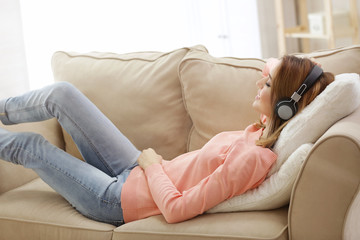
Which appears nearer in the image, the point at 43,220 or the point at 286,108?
the point at 286,108

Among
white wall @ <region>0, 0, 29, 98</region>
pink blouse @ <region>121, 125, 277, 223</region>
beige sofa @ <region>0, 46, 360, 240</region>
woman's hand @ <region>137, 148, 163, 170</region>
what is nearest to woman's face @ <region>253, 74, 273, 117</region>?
pink blouse @ <region>121, 125, 277, 223</region>

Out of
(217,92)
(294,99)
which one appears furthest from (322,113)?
(217,92)

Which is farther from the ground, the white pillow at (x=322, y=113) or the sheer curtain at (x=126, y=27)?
the sheer curtain at (x=126, y=27)

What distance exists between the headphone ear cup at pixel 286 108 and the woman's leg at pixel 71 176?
622mm

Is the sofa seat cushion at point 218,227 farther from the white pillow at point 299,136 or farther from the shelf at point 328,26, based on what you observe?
the shelf at point 328,26

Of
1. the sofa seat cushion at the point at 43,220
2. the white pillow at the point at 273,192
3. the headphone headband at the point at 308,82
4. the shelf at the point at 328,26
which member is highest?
the shelf at the point at 328,26

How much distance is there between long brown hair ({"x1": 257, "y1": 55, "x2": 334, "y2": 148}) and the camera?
154cm

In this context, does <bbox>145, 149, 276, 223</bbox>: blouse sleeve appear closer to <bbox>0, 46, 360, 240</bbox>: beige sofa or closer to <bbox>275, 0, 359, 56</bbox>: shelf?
<bbox>0, 46, 360, 240</bbox>: beige sofa

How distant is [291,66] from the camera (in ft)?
5.08

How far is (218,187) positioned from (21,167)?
0.97m

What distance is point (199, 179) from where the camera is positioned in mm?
1701

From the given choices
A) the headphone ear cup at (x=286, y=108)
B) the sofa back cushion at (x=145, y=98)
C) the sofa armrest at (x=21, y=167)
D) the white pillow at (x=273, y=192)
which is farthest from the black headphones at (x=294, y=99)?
the sofa armrest at (x=21, y=167)

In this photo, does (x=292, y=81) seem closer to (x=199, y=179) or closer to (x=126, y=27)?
(x=199, y=179)

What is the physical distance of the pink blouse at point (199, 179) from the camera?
154 cm
